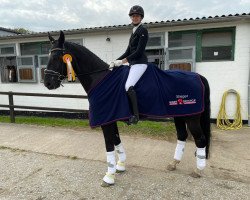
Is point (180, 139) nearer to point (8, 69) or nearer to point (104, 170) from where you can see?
point (104, 170)

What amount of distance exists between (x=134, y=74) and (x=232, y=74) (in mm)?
4760

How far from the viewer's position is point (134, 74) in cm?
A: 353

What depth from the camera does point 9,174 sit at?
399 centimetres

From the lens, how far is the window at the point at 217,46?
23.5ft

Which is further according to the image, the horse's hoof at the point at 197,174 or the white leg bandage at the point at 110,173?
the horse's hoof at the point at 197,174

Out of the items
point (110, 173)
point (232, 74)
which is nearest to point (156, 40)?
point (232, 74)

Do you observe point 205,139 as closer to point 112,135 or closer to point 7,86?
point 112,135

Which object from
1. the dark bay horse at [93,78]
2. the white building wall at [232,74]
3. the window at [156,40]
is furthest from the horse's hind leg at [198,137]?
the window at [156,40]

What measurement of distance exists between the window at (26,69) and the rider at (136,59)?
6.64m

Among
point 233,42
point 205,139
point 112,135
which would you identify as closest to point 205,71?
point 233,42

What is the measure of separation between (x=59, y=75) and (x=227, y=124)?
219 inches

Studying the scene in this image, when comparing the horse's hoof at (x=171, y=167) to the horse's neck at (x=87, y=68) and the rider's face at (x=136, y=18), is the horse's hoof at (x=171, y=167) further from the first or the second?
the rider's face at (x=136, y=18)

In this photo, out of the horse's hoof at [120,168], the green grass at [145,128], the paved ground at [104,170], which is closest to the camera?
the paved ground at [104,170]

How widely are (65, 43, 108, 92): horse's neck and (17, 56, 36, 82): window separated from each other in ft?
20.6
